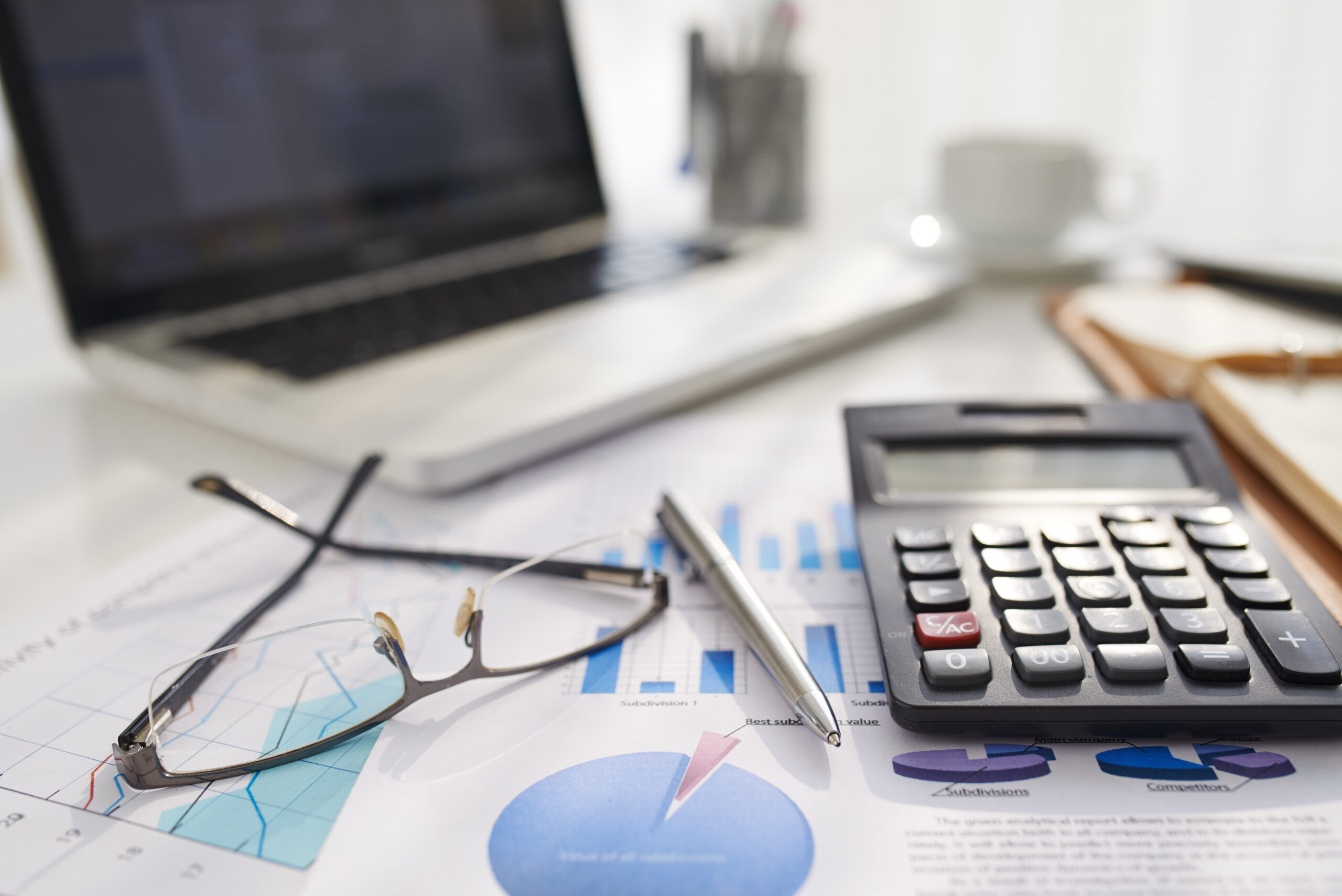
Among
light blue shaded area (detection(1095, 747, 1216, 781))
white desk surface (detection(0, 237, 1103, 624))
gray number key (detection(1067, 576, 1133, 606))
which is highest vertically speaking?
white desk surface (detection(0, 237, 1103, 624))

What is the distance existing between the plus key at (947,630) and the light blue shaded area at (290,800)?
0.61 feet

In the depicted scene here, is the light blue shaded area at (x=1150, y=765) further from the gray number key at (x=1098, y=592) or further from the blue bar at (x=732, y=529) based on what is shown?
the blue bar at (x=732, y=529)

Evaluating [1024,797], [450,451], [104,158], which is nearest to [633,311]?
[450,451]

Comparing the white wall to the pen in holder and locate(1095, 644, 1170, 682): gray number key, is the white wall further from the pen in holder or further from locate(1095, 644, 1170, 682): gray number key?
locate(1095, 644, 1170, 682): gray number key

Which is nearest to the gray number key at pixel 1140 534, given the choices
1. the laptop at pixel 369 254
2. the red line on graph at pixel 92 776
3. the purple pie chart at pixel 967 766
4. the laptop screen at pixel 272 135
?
the purple pie chart at pixel 967 766

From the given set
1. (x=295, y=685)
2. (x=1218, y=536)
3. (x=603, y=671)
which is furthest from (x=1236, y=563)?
(x=295, y=685)

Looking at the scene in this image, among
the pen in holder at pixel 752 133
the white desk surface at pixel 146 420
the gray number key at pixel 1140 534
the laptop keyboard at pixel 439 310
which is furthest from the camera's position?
the pen in holder at pixel 752 133

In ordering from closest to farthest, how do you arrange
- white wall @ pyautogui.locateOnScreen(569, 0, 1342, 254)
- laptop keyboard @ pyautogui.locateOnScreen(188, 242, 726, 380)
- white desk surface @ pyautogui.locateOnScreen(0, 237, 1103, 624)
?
white desk surface @ pyautogui.locateOnScreen(0, 237, 1103, 624)
laptop keyboard @ pyautogui.locateOnScreen(188, 242, 726, 380)
white wall @ pyautogui.locateOnScreen(569, 0, 1342, 254)

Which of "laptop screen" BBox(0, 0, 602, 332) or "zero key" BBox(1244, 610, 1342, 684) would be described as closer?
"zero key" BBox(1244, 610, 1342, 684)

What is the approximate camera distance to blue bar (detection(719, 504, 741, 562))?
0.42 meters

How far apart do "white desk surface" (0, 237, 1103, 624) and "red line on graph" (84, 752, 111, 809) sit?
123mm

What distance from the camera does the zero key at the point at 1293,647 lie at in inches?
11.4

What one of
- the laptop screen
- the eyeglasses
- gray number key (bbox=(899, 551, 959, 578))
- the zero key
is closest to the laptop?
the laptop screen

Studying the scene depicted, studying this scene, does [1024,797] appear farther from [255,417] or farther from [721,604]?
[255,417]
